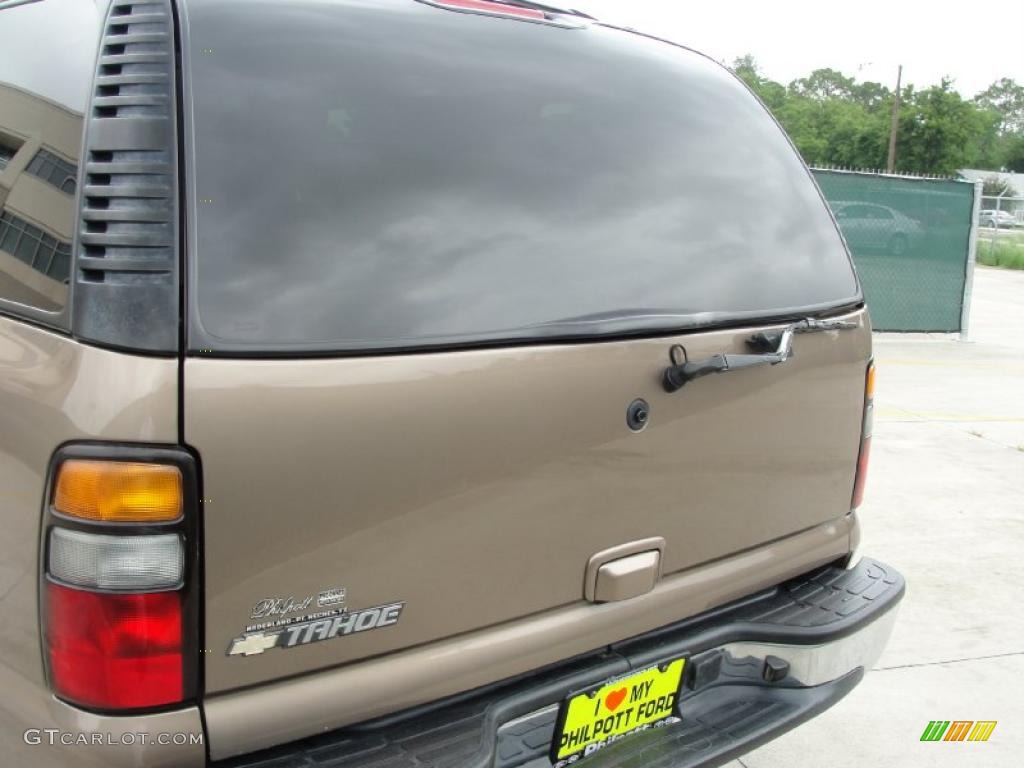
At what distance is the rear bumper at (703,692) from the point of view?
1.78 metres

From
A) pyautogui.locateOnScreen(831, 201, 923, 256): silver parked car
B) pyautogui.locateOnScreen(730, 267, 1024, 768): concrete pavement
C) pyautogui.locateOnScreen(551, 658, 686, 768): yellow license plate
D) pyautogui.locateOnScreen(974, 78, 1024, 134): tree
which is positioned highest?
pyautogui.locateOnScreen(974, 78, 1024, 134): tree

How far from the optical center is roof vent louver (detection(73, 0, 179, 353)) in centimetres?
150

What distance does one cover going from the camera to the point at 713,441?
7.06ft

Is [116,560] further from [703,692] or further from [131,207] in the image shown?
[703,692]

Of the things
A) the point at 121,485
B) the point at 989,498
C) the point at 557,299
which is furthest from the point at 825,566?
the point at 989,498

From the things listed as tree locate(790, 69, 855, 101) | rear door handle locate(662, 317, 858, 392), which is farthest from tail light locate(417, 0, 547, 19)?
tree locate(790, 69, 855, 101)

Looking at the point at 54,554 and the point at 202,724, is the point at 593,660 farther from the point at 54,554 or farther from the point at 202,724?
the point at 54,554

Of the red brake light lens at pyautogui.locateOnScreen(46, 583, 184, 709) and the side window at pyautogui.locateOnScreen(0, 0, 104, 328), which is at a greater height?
the side window at pyautogui.locateOnScreen(0, 0, 104, 328)

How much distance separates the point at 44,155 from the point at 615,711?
157 centimetres

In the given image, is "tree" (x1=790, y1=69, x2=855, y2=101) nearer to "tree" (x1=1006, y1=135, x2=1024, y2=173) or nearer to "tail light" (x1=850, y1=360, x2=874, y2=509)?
"tree" (x1=1006, y1=135, x2=1024, y2=173)

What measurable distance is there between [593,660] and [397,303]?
2.99 feet

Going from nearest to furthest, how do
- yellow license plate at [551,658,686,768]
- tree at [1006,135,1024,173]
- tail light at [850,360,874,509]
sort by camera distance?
yellow license plate at [551,658,686,768]
tail light at [850,360,874,509]
tree at [1006,135,1024,173]

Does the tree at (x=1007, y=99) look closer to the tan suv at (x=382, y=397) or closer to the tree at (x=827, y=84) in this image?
the tree at (x=827, y=84)

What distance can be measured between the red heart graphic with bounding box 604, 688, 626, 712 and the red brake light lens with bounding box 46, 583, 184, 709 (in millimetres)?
902
